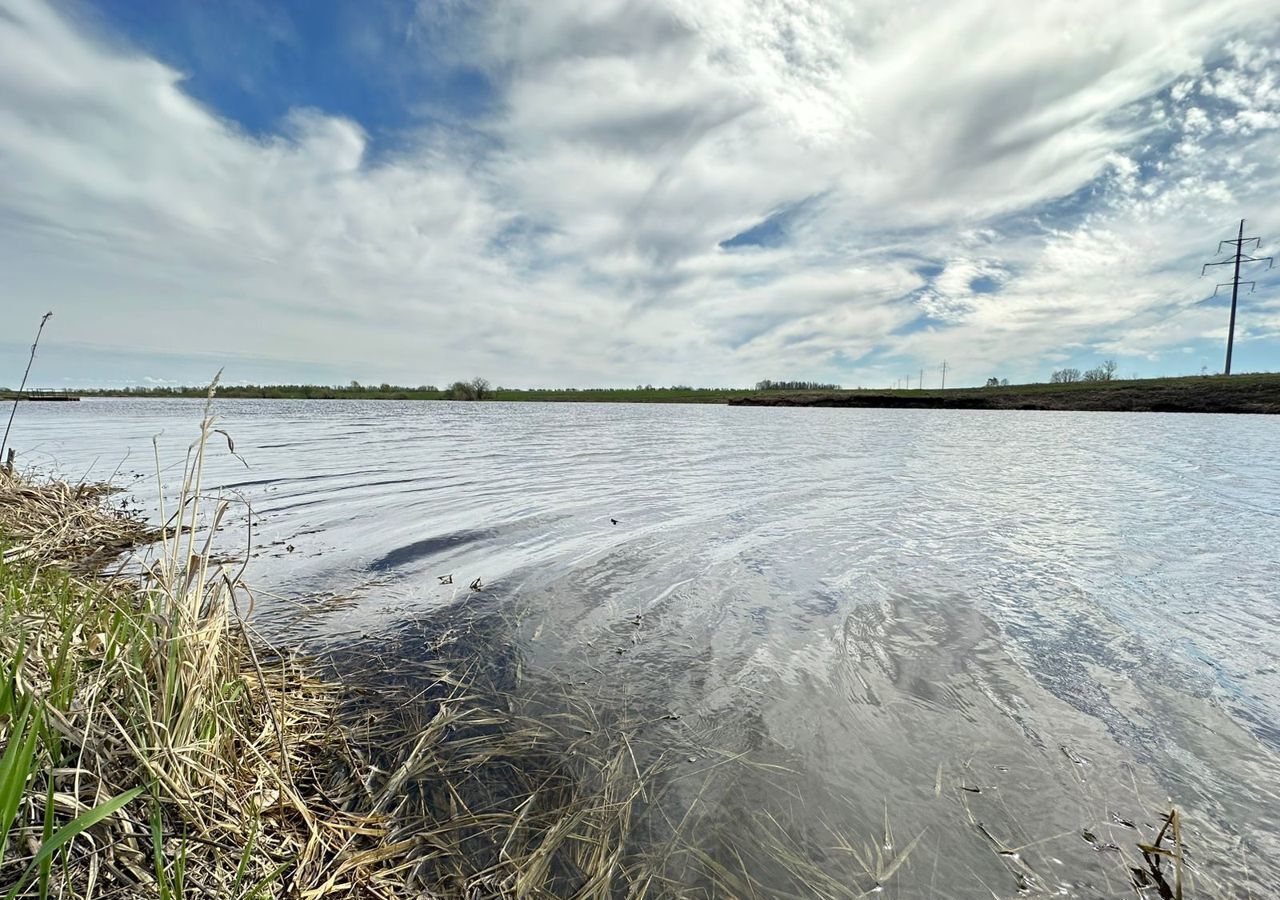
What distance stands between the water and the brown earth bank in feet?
211

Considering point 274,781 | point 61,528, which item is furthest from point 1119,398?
point 61,528

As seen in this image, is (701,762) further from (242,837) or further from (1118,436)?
(1118,436)

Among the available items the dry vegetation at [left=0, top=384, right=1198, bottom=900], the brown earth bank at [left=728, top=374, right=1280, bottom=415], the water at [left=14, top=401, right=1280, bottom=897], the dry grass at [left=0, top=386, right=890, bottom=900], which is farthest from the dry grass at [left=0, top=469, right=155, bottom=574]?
the brown earth bank at [left=728, top=374, right=1280, bottom=415]

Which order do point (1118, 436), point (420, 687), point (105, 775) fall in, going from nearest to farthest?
point (105, 775)
point (420, 687)
point (1118, 436)

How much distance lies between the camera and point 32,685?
2379mm

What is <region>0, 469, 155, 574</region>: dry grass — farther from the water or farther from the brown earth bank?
the brown earth bank

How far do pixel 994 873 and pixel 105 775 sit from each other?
3.96 metres

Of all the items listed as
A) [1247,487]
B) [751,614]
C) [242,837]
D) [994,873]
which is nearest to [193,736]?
[242,837]

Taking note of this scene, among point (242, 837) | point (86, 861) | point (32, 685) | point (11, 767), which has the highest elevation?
point (11, 767)

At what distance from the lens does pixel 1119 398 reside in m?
64.2

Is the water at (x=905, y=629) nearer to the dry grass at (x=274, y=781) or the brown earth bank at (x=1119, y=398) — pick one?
the dry grass at (x=274, y=781)

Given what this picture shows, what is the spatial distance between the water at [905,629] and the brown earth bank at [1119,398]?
64369 mm

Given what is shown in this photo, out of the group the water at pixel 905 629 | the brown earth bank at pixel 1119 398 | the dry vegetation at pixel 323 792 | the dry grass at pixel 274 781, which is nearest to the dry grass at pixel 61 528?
the water at pixel 905 629

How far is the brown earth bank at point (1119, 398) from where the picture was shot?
54719 millimetres
